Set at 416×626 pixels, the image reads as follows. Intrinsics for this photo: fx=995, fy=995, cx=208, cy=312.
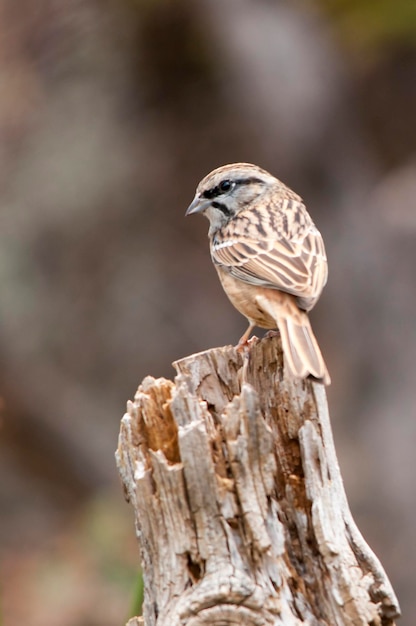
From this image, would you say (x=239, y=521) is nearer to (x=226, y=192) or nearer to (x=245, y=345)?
(x=245, y=345)

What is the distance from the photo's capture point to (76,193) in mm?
12859

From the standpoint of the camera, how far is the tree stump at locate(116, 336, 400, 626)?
3.78m

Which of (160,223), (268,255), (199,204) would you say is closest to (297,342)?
(268,255)

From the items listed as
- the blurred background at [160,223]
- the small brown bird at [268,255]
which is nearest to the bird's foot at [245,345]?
the small brown bird at [268,255]

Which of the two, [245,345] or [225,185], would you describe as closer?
[245,345]

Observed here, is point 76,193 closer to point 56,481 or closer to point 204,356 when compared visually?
point 56,481

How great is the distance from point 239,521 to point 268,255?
190cm

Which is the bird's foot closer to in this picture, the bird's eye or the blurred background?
the bird's eye

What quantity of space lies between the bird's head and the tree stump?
7.05 feet

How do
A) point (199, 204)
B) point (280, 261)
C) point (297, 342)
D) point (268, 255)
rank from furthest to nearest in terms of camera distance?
point (199, 204)
point (268, 255)
point (280, 261)
point (297, 342)

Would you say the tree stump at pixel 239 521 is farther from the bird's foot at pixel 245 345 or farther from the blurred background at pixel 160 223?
the blurred background at pixel 160 223

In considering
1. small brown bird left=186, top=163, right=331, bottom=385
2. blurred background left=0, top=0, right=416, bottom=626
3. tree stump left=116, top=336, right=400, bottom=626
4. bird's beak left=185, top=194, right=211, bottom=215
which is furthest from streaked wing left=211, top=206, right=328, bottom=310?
blurred background left=0, top=0, right=416, bottom=626

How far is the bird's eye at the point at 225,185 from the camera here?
6025mm

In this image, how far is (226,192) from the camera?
6.07 m
